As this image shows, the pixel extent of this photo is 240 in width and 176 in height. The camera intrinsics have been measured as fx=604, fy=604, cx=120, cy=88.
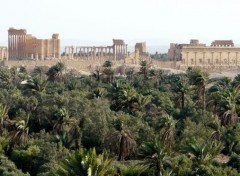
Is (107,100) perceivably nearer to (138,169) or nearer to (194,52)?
(138,169)

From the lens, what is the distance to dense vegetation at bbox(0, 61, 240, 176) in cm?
2778

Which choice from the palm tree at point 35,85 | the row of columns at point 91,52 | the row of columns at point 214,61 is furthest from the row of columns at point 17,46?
the palm tree at point 35,85

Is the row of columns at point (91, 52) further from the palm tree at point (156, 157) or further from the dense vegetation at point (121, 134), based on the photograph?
the palm tree at point (156, 157)

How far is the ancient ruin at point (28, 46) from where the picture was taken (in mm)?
145750

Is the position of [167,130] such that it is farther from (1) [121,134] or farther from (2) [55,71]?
(2) [55,71]

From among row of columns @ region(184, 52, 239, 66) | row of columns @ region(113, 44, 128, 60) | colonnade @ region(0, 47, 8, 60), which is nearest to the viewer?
row of columns @ region(184, 52, 239, 66)

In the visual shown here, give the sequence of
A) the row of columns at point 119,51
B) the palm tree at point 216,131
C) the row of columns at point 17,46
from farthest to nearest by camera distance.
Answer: the row of columns at point 119,51 → the row of columns at point 17,46 → the palm tree at point 216,131

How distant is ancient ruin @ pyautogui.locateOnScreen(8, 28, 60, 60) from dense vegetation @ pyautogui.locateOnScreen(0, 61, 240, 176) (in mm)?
86187

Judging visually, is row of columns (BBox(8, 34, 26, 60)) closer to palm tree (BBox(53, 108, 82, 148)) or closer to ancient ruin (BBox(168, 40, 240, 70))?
ancient ruin (BBox(168, 40, 240, 70))

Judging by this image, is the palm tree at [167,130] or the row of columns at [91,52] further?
the row of columns at [91,52]

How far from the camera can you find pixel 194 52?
138 meters

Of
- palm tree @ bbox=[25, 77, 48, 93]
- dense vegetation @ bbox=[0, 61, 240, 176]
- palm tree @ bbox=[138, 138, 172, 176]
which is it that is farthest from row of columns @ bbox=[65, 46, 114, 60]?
palm tree @ bbox=[138, 138, 172, 176]

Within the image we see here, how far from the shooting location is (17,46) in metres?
148

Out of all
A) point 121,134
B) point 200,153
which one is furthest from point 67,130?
point 200,153
